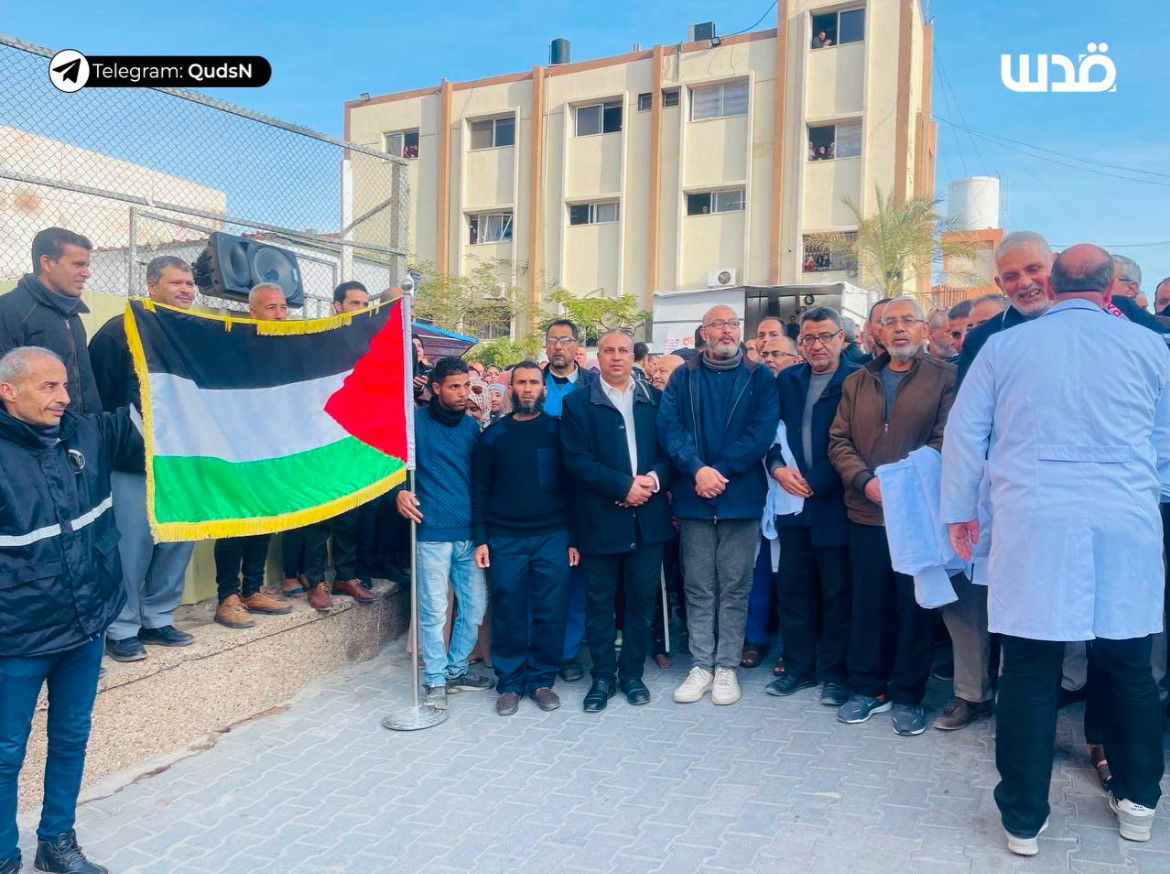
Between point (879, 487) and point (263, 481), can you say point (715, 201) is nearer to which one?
point (879, 487)

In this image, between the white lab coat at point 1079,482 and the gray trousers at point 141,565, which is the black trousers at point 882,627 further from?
the gray trousers at point 141,565

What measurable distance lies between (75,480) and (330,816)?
172cm

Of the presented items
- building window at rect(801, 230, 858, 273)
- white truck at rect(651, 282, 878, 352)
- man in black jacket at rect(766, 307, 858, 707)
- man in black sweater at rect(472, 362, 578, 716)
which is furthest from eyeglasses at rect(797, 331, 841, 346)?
building window at rect(801, 230, 858, 273)

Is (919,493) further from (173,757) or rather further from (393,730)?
(173,757)

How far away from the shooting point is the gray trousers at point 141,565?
14.8ft

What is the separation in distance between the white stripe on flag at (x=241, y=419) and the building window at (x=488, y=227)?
2535 cm

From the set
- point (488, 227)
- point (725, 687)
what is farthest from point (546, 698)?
point (488, 227)

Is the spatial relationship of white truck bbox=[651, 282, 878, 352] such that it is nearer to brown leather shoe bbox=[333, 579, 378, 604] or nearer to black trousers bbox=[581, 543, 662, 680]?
brown leather shoe bbox=[333, 579, 378, 604]

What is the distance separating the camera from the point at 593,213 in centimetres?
2836

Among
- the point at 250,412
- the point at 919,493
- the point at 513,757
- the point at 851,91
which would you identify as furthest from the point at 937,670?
the point at 851,91

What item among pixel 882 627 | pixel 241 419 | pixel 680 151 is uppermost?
pixel 680 151

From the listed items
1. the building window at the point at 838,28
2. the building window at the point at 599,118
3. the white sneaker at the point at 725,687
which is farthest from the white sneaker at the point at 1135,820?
the building window at the point at 599,118

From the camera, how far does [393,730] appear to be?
15.9ft

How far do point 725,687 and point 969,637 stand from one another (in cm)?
131
